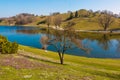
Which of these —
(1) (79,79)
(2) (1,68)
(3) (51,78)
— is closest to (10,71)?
(2) (1,68)

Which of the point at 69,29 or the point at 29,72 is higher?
the point at 69,29

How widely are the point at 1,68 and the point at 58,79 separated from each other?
687 cm

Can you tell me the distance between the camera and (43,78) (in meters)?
21.0

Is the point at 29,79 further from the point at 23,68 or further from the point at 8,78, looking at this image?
the point at 23,68

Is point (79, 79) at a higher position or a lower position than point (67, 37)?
lower

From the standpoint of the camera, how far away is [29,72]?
22656mm

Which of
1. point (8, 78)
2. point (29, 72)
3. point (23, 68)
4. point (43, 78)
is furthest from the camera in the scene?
point (23, 68)

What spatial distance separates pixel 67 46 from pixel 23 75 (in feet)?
90.3

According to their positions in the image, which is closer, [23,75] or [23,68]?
[23,75]

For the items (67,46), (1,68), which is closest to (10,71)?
(1,68)

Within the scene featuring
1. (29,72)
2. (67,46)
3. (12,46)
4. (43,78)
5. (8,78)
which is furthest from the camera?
(67,46)

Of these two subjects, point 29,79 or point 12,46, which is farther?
point 12,46

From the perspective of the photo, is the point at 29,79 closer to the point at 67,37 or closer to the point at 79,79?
the point at 79,79

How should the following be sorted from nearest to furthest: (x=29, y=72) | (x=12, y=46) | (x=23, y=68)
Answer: (x=29, y=72) < (x=23, y=68) < (x=12, y=46)
